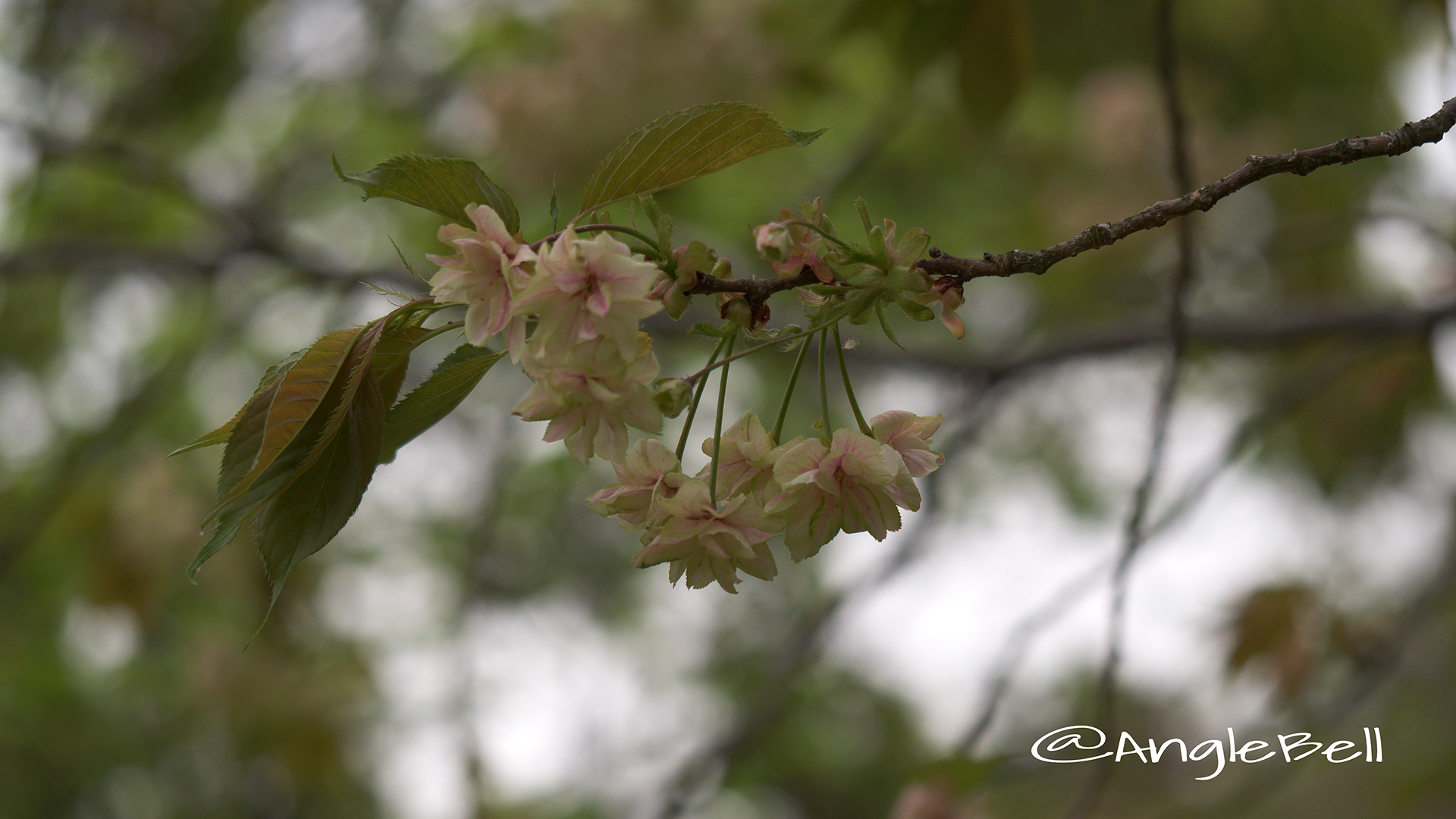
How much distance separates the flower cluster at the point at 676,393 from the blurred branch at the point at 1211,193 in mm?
42

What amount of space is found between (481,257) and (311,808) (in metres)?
8.23

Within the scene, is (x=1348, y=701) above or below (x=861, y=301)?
above

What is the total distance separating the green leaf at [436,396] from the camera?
2.76 ft

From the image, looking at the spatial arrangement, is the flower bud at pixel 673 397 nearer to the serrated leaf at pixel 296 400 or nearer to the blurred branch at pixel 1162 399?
the serrated leaf at pixel 296 400

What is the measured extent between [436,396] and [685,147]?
1.00ft

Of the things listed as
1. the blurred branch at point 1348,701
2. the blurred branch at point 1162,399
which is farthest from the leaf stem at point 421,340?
the blurred branch at point 1348,701

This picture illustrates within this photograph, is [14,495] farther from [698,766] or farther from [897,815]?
[897,815]

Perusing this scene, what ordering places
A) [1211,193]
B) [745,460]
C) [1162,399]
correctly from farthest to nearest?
Result: [1162,399] → [745,460] → [1211,193]

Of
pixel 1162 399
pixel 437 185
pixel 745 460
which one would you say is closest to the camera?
pixel 437 185

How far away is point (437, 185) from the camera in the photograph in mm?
821

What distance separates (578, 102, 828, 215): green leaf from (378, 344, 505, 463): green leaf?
6.3 inches

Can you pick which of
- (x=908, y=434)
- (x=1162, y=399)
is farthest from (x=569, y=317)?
(x=1162, y=399)
